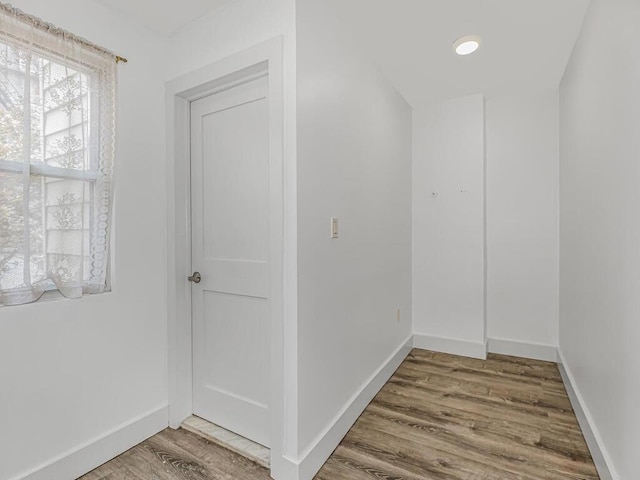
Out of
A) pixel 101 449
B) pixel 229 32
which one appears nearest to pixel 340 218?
pixel 229 32

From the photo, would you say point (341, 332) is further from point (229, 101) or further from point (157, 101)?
point (157, 101)

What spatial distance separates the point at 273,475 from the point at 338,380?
571 mm

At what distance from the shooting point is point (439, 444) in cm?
191

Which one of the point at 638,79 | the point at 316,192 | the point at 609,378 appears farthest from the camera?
the point at 316,192

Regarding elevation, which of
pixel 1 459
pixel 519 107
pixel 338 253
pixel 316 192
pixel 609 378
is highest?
pixel 519 107

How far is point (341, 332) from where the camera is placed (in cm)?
200

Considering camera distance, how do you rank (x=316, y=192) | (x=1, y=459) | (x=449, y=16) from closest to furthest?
(x=1, y=459), (x=316, y=192), (x=449, y=16)

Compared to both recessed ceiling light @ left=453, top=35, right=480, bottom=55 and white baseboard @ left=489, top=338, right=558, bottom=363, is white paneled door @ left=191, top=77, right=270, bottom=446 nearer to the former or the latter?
recessed ceiling light @ left=453, top=35, right=480, bottom=55

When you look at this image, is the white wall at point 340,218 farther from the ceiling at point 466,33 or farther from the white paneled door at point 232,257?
the white paneled door at point 232,257

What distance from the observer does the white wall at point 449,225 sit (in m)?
3.16

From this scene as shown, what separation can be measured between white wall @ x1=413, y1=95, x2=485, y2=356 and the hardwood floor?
0.74m

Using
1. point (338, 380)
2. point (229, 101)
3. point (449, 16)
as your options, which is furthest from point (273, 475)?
point (449, 16)

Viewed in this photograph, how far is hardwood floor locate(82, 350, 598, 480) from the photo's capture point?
5.49ft

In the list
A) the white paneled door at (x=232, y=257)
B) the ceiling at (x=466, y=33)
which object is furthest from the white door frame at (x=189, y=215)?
the ceiling at (x=466, y=33)
